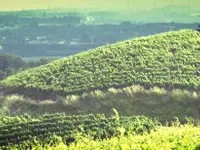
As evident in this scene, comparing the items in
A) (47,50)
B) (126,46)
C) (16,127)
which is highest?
(126,46)

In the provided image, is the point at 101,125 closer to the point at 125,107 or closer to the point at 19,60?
the point at 125,107

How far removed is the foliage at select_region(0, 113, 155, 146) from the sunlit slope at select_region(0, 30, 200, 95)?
381 centimetres

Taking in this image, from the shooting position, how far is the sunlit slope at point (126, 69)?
106 ft

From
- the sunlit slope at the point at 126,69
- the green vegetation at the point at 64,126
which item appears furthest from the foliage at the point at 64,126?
the sunlit slope at the point at 126,69

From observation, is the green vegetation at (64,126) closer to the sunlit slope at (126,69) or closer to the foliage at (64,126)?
the foliage at (64,126)

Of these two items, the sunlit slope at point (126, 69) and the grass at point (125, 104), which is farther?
the sunlit slope at point (126, 69)

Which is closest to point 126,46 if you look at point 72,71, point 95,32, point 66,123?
point 72,71

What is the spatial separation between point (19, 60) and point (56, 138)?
52449 millimetres

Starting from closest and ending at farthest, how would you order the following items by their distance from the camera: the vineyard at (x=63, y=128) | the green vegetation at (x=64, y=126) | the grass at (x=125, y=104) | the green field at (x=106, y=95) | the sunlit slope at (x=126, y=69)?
the vineyard at (x=63, y=128) → the green vegetation at (x=64, y=126) → the green field at (x=106, y=95) → the grass at (x=125, y=104) → the sunlit slope at (x=126, y=69)

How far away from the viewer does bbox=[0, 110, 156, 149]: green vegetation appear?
26.1 meters

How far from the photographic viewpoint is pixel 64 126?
89.9ft

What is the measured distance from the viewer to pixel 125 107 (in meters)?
29.8

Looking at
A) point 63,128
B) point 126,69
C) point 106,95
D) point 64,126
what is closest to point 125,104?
point 106,95

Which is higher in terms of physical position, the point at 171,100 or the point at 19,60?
the point at 171,100
